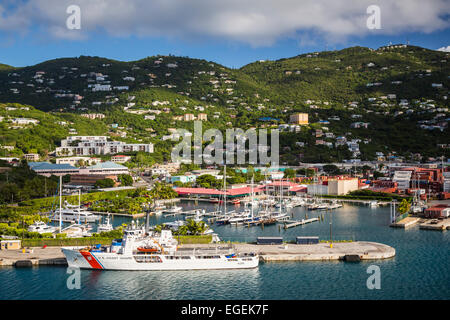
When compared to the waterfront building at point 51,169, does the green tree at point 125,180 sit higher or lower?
lower

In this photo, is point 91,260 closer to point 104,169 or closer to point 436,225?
point 436,225

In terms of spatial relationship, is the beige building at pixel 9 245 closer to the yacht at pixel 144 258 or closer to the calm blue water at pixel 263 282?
the calm blue water at pixel 263 282

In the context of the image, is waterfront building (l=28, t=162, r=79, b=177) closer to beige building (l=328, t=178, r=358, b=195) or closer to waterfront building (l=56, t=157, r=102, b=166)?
waterfront building (l=56, t=157, r=102, b=166)

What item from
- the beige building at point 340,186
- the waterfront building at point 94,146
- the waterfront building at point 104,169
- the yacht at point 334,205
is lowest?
the yacht at point 334,205

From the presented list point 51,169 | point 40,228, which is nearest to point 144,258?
point 40,228

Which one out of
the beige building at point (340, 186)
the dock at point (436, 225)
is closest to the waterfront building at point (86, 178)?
the beige building at point (340, 186)

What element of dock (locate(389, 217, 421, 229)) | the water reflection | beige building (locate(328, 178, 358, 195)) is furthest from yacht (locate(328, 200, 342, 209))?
the water reflection

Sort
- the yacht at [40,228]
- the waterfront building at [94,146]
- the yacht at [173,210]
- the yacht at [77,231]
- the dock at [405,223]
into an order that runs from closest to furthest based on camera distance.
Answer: the yacht at [77,231] → the yacht at [40,228] → the dock at [405,223] → the yacht at [173,210] → the waterfront building at [94,146]

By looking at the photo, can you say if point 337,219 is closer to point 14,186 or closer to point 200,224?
point 200,224
